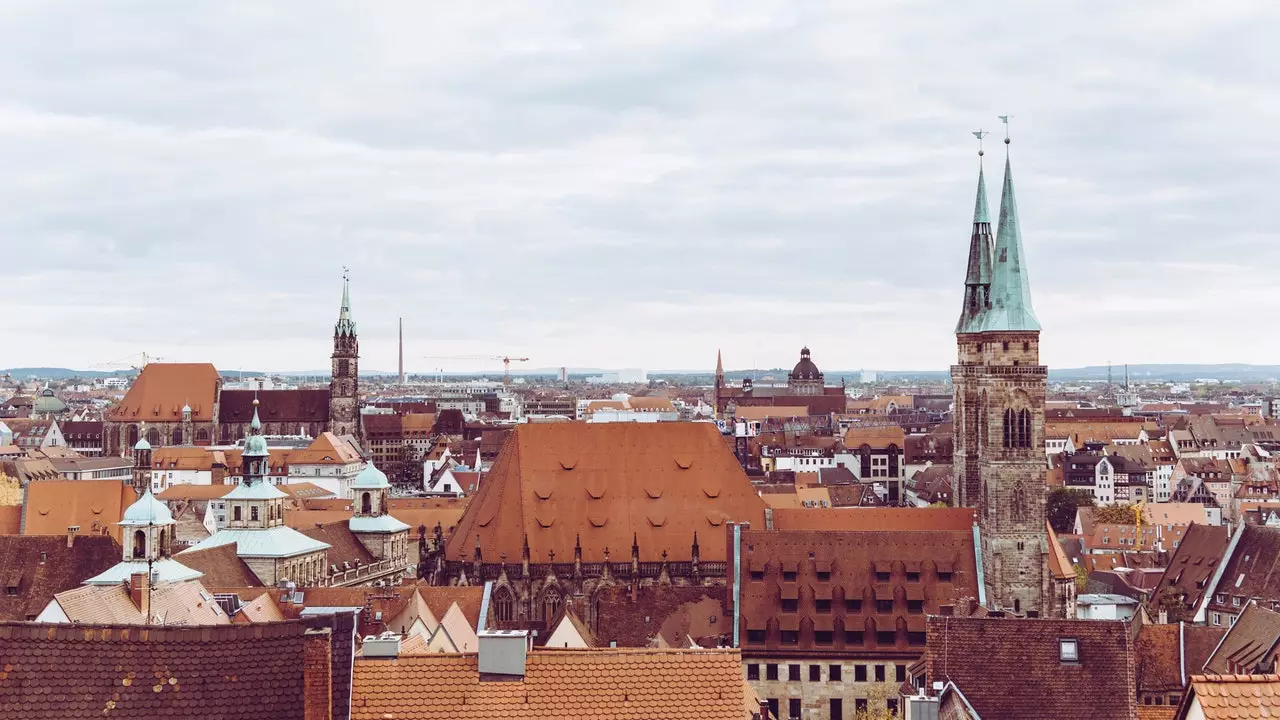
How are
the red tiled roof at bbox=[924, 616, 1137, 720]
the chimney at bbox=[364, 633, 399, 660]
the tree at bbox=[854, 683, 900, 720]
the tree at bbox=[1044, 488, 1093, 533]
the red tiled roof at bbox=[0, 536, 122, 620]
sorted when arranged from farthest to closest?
the tree at bbox=[1044, 488, 1093, 533], the red tiled roof at bbox=[0, 536, 122, 620], the tree at bbox=[854, 683, 900, 720], the red tiled roof at bbox=[924, 616, 1137, 720], the chimney at bbox=[364, 633, 399, 660]

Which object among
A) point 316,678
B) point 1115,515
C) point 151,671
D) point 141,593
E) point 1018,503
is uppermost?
point 151,671

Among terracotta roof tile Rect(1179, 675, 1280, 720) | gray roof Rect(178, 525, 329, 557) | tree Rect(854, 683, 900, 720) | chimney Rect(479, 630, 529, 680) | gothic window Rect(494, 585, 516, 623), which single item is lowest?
tree Rect(854, 683, 900, 720)

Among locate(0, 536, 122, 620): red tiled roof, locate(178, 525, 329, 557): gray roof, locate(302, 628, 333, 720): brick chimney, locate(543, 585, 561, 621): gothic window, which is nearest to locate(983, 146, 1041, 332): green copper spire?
locate(543, 585, 561, 621): gothic window

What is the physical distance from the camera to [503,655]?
27609 millimetres

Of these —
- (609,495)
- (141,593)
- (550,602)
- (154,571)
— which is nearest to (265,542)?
(154,571)

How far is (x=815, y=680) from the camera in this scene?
237 ft

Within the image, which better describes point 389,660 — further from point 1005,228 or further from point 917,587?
point 1005,228

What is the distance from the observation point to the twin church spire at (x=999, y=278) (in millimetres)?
88438

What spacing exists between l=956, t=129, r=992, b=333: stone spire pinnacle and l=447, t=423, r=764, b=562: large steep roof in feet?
57.2

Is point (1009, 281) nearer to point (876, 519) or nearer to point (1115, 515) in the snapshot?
point (876, 519)

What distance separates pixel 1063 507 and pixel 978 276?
3005 inches

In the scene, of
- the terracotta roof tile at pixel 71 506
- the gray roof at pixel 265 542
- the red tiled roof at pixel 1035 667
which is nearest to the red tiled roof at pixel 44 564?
the gray roof at pixel 265 542

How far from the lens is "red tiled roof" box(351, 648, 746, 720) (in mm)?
26953

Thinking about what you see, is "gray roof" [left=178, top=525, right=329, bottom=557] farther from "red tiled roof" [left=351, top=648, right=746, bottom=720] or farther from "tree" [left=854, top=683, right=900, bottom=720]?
"red tiled roof" [left=351, top=648, right=746, bottom=720]
